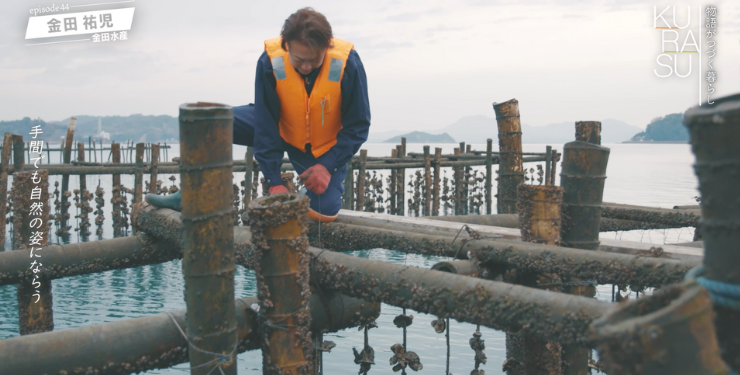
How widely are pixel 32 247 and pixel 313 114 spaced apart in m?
2.85

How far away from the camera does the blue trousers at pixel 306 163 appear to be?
4277mm

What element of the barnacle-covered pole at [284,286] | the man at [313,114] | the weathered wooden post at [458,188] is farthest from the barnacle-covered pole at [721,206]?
the weathered wooden post at [458,188]

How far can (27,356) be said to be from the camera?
2.44 meters

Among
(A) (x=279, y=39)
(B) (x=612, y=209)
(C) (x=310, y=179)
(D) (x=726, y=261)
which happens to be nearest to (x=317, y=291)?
(C) (x=310, y=179)

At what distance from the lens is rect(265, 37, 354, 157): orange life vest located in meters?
4.01

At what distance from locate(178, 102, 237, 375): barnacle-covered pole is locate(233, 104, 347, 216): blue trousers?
4.87 ft

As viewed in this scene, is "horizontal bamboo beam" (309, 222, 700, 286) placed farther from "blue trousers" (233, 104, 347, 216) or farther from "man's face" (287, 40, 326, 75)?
"man's face" (287, 40, 326, 75)

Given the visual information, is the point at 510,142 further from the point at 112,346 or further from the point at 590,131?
the point at 112,346

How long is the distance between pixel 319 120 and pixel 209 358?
6.30ft

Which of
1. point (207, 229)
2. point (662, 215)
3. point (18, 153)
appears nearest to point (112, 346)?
point (207, 229)

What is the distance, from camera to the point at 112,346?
262cm

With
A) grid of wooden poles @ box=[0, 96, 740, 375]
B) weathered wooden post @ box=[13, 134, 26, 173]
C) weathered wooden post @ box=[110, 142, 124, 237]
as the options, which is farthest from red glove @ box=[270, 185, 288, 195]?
weathered wooden post @ box=[110, 142, 124, 237]

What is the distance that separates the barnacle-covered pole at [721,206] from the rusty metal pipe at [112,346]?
6.93ft

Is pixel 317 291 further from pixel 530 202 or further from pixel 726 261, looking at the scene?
pixel 726 261
